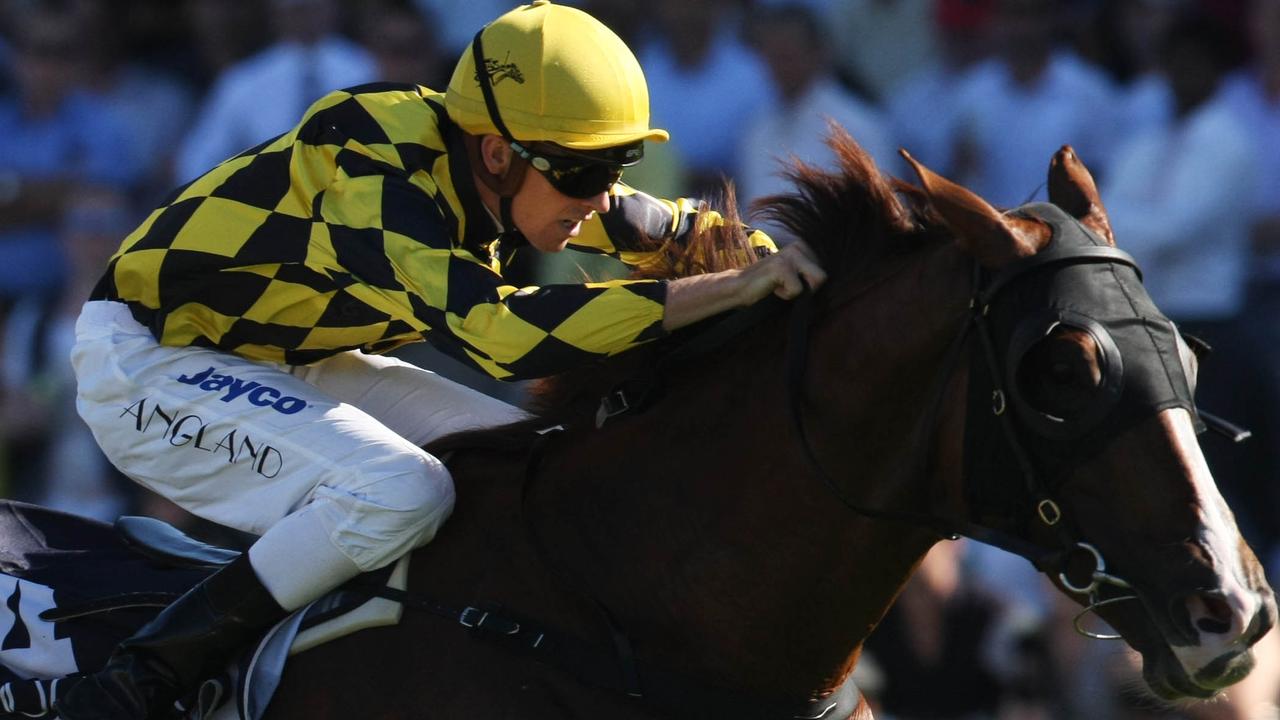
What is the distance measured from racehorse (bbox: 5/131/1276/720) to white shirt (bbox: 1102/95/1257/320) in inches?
120

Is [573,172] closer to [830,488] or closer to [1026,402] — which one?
[830,488]

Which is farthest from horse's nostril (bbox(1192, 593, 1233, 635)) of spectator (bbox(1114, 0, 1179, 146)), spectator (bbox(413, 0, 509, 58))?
spectator (bbox(413, 0, 509, 58))

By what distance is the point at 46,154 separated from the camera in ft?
25.1

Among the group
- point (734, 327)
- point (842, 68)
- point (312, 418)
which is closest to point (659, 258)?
point (734, 327)

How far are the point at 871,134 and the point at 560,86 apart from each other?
364 centimetres

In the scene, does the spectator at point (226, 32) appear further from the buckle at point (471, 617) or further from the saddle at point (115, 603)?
the buckle at point (471, 617)

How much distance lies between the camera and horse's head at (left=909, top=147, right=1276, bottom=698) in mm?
2713

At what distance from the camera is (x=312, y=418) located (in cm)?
349

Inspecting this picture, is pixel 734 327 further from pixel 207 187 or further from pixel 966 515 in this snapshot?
pixel 207 187

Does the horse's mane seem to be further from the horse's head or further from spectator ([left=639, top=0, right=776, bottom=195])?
spectator ([left=639, top=0, right=776, bottom=195])

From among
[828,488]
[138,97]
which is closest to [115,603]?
[828,488]

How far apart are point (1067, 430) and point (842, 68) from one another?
469cm

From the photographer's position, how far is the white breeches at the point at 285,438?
3.28 meters

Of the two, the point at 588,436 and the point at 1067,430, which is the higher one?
the point at 1067,430
